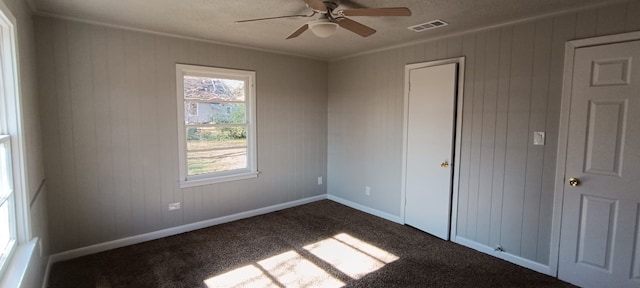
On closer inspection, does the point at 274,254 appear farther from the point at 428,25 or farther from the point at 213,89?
the point at 428,25

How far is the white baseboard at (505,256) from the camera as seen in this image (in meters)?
2.94

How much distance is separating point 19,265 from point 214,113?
254 cm

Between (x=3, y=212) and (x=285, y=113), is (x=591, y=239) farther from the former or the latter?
(x=3, y=212)

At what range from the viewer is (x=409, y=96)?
13.0 ft

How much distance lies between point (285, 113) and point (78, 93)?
2.43m

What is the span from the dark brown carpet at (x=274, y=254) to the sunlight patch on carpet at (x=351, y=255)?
2.6 inches

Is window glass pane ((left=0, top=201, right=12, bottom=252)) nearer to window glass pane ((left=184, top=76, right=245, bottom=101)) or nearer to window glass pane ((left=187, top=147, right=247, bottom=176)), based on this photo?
window glass pane ((left=187, top=147, right=247, bottom=176))

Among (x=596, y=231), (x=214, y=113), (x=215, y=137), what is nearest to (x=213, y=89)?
(x=214, y=113)

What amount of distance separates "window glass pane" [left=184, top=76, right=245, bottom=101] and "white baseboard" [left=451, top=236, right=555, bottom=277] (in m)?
3.23

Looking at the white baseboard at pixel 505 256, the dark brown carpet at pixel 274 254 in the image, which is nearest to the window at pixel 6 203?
the dark brown carpet at pixel 274 254

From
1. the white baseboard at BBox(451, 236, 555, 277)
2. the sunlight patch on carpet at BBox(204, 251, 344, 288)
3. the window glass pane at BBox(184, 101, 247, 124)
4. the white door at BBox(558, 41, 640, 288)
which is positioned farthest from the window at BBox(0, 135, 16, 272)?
the white door at BBox(558, 41, 640, 288)

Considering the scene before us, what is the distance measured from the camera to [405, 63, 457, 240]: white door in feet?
11.7

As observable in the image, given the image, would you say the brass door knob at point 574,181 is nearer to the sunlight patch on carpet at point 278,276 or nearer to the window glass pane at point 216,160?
the sunlight patch on carpet at point 278,276

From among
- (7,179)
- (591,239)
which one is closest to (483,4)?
(591,239)
